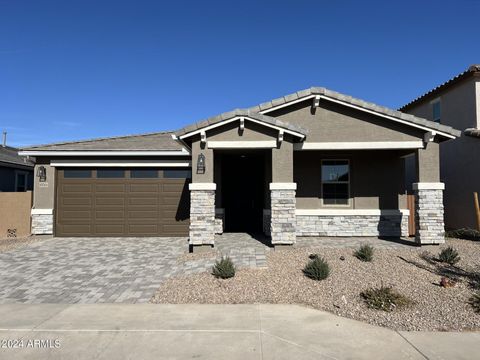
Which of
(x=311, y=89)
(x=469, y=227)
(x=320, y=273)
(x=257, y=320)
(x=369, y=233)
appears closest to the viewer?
(x=257, y=320)

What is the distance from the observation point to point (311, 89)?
37.8 ft

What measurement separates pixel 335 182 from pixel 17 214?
41.7 feet

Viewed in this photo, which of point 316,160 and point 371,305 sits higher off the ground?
point 316,160

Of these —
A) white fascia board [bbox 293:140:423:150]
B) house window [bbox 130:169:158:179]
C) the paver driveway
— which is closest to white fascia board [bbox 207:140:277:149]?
white fascia board [bbox 293:140:423:150]

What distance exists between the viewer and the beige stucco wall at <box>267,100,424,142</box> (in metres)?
11.3

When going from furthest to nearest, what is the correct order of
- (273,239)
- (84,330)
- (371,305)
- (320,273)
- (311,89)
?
(311,89) < (273,239) < (320,273) < (371,305) < (84,330)

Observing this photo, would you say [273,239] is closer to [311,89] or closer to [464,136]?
[311,89]

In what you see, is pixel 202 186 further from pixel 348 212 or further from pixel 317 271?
pixel 348 212

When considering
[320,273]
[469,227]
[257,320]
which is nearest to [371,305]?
[320,273]

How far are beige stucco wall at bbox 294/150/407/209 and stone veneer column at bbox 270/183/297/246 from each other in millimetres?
2590

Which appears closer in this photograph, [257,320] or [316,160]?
[257,320]

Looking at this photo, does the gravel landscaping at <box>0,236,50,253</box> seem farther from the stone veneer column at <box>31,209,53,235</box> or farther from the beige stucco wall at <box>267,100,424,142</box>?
the beige stucco wall at <box>267,100,424,142</box>

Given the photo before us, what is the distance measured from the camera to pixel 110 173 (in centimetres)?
1391

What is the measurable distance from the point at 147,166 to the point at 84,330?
925 cm
